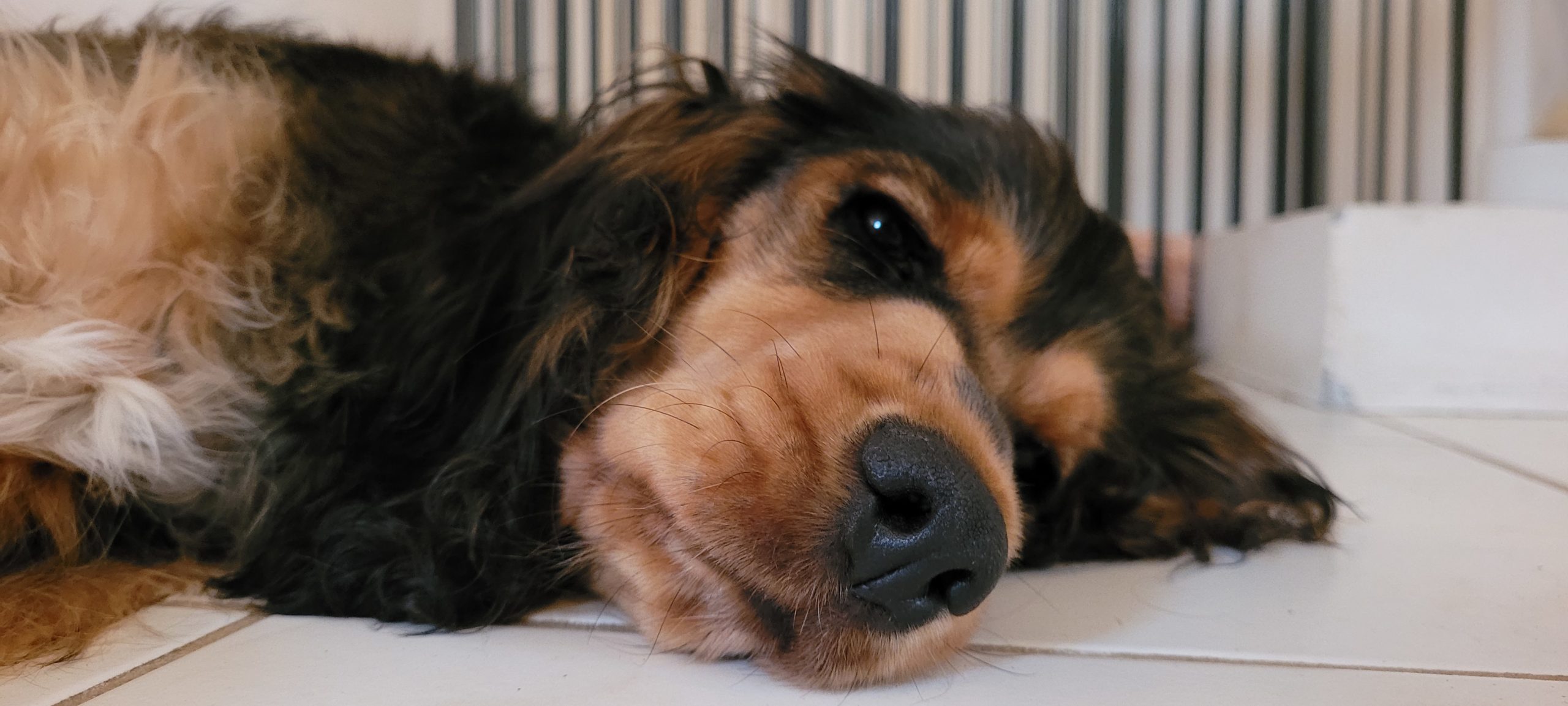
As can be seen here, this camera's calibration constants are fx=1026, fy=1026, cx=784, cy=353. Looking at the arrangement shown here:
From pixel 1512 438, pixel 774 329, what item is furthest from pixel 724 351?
pixel 1512 438

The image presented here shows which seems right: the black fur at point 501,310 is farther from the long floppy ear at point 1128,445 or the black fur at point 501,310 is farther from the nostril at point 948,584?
the nostril at point 948,584

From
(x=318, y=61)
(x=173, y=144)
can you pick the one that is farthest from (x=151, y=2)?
(x=173, y=144)

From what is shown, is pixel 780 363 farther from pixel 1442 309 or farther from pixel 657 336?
pixel 1442 309

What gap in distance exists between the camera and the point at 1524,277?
9.33ft

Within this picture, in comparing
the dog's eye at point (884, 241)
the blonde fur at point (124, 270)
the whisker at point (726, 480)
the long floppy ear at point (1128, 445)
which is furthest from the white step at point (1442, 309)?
the blonde fur at point (124, 270)

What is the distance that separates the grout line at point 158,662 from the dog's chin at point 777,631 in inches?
15.0

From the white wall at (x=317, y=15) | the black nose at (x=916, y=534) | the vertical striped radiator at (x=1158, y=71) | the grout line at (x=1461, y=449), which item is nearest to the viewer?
the black nose at (x=916, y=534)

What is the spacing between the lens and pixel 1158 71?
384cm

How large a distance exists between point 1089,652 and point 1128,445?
48 cm

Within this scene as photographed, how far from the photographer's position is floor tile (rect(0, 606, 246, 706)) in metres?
0.83

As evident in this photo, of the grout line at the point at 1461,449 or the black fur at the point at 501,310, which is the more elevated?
the black fur at the point at 501,310

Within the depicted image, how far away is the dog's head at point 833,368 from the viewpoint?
0.85 meters

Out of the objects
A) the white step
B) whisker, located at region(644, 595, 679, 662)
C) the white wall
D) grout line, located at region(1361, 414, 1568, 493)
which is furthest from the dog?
the white step

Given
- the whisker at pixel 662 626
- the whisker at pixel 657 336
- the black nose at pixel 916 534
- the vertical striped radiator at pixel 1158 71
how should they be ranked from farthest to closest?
the vertical striped radiator at pixel 1158 71, the whisker at pixel 657 336, the whisker at pixel 662 626, the black nose at pixel 916 534
